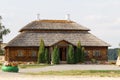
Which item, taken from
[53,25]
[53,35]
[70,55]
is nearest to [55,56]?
[70,55]

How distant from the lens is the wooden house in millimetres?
69688

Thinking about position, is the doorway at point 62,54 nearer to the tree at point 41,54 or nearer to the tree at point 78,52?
the tree at point 78,52

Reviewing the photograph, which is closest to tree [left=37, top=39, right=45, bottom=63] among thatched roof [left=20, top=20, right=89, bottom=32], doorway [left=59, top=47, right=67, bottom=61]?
doorway [left=59, top=47, right=67, bottom=61]

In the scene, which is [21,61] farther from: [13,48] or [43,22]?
[43,22]

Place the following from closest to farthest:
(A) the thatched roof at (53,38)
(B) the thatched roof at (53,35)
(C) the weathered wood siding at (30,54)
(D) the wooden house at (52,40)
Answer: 1. (A) the thatched roof at (53,38)
2. (D) the wooden house at (52,40)
3. (B) the thatched roof at (53,35)
4. (C) the weathered wood siding at (30,54)

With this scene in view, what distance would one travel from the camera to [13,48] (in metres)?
69.9

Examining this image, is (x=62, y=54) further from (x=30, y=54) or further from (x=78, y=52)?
(x=30, y=54)

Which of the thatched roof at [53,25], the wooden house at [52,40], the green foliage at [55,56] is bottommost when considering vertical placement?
the green foliage at [55,56]

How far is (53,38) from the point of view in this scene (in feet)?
234

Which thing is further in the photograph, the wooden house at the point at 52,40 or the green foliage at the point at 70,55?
the wooden house at the point at 52,40

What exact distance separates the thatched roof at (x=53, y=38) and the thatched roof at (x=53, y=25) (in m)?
0.71

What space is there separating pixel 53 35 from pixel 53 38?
2.47 feet

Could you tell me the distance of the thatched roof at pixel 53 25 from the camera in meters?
72.3

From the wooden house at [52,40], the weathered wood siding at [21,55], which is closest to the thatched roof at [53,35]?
the wooden house at [52,40]
